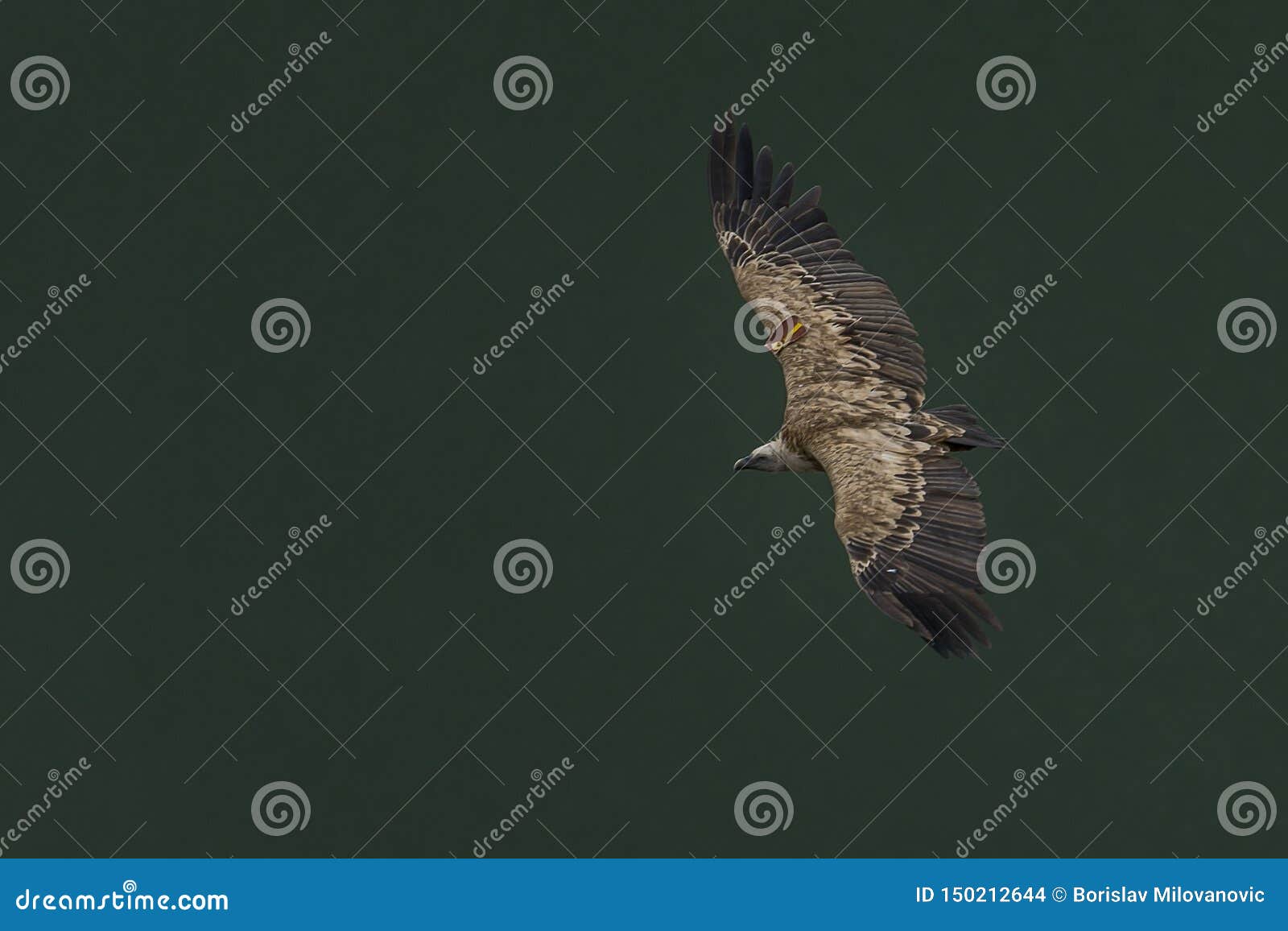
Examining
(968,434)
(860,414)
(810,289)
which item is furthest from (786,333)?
(968,434)

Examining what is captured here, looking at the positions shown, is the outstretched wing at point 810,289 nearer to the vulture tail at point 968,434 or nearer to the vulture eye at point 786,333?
the vulture eye at point 786,333

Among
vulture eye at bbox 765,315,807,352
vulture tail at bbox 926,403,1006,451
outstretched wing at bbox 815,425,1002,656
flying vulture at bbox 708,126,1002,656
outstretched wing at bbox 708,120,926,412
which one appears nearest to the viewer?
outstretched wing at bbox 815,425,1002,656

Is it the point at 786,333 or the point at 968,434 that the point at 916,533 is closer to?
the point at 968,434

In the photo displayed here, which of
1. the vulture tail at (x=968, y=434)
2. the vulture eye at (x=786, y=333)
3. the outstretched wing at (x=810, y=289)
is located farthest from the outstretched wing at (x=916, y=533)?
the vulture eye at (x=786, y=333)

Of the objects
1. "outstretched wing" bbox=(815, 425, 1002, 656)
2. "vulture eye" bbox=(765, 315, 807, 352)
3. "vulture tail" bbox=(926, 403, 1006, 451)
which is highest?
"vulture tail" bbox=(926, 403, 1006, 451)

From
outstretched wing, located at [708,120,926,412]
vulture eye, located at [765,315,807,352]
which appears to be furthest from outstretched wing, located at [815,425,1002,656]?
vulture eye, located at [765,315,807,352]

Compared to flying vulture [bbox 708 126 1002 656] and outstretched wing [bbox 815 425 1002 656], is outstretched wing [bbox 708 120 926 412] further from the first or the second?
outstretched wing [bbox 815 425 1002 656]

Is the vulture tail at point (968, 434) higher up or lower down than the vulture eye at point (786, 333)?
higher up
